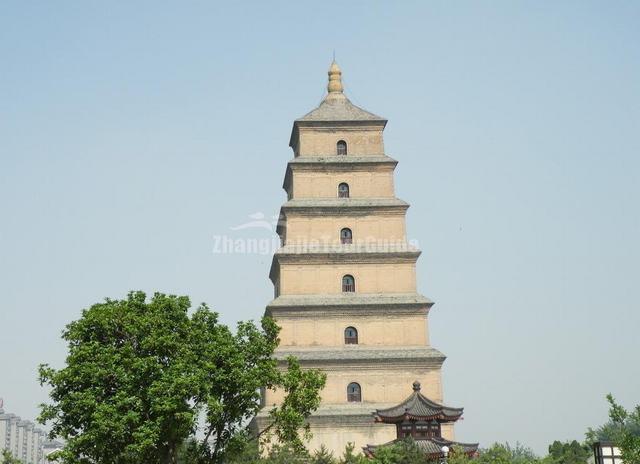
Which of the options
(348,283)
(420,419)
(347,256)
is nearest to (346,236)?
(347,256)

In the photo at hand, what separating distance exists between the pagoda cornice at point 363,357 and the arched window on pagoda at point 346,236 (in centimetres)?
522

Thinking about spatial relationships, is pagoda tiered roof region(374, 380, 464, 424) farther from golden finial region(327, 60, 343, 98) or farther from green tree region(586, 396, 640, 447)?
golden finial region(327, 60, 343, 98)

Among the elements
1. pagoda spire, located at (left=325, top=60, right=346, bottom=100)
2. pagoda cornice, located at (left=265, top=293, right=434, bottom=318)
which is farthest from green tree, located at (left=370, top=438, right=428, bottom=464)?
pagoda spire, located at (left=325, top=60, right=346, bottom=100)

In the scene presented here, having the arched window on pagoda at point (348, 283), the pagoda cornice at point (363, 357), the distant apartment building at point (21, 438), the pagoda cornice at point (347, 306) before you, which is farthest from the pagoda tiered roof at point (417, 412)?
the distant apartment building at point (21, 438)

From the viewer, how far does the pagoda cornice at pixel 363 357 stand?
1532 inches

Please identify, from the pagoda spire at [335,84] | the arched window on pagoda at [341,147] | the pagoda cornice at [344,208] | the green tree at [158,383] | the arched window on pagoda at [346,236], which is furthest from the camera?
the pagoda spire at [335,84]

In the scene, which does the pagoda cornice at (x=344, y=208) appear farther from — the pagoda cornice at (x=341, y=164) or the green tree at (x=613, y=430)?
the green tree at (x=613, y=430)

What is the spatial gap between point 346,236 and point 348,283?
2.40m

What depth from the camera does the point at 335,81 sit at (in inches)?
1852

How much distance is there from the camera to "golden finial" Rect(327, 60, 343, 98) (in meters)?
46.6

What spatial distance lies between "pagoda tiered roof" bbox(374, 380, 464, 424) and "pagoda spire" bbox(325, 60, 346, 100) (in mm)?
18335

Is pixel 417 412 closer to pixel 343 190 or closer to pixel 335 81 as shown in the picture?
pixel 343 190

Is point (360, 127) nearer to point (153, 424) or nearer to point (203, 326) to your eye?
point (203, 326)

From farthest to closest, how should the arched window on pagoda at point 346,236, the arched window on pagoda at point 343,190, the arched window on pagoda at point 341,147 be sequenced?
1. the arched window on pagoda at point 341,147
2. the arched window on pagoda at point 343,190
3. the arched window on pagoda at point 346,236
